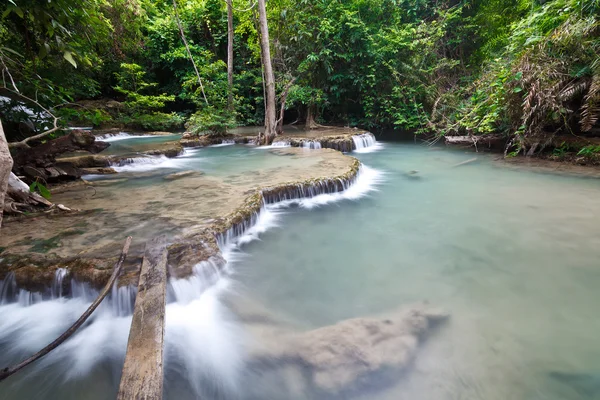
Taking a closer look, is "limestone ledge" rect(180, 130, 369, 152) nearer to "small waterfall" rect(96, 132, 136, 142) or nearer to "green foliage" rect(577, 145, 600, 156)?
"small waterfall" rect(96, 132, 136, 142)

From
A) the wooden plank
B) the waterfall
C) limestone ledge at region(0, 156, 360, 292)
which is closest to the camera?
the wooden plank

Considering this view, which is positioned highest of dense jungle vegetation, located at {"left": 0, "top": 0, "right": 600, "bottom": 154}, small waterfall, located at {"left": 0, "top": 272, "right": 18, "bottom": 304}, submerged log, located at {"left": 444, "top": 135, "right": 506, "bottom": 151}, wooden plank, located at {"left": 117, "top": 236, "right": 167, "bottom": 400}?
dense jungle vegetation, located at {"left": 0, "top": 0, "right": 600, "bottom": 154}

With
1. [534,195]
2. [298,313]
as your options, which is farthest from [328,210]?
[534,195]

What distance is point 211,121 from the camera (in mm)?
10102

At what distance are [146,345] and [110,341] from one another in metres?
1.06

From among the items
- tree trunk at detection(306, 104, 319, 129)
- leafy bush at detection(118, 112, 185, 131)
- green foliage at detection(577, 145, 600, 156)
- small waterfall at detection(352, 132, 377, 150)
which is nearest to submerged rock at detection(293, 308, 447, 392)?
green foliage at detection(577, 145, 600, 156)

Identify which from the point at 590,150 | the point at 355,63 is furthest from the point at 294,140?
the point at 590,150

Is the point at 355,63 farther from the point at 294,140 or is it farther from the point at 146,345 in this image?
the point at 146,345

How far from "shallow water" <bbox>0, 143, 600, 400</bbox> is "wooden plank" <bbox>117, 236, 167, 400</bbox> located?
54cm

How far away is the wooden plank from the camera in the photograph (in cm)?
117

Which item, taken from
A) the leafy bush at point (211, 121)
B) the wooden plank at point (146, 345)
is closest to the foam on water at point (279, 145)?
the leafy bush at point (211, 121)

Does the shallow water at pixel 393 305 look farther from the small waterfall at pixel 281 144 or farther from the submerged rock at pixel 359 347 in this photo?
the small waterfall at pixel 281 144

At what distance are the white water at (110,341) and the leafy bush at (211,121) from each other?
27.6ft

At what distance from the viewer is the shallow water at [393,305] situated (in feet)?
6.18
